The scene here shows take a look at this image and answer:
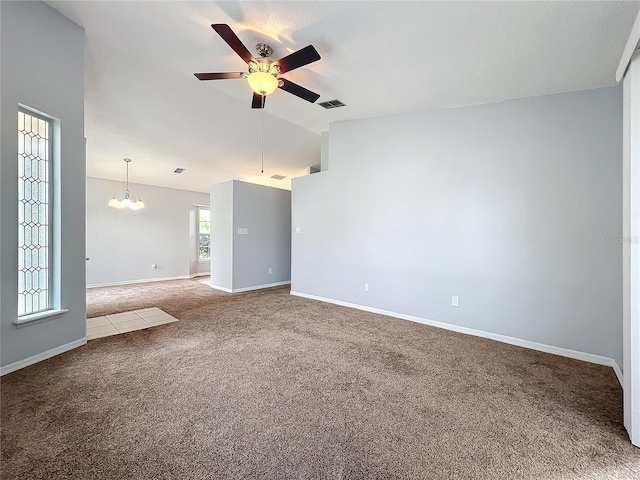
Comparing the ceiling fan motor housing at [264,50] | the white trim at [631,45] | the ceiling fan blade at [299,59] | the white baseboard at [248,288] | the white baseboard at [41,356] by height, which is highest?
the ceiling fan motor housing at [264,50]

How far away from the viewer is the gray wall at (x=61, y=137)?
2271mm

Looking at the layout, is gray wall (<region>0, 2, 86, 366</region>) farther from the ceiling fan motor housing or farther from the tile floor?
the ceiling fan motor housing

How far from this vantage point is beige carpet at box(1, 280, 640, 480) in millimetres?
1484

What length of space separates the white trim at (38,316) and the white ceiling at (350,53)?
2.83 meters

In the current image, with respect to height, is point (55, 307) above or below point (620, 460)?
above

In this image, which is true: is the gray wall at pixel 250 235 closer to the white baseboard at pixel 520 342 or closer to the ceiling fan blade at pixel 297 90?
the white baseboard at pixel 520 342

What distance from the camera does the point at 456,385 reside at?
2318mm

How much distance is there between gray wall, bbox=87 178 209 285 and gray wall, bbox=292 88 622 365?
18.3ft

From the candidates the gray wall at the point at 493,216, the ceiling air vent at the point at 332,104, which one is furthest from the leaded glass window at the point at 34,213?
the gray wall at the point at 493,216

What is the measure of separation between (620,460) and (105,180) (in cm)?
940

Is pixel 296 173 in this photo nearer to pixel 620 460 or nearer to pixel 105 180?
pixel 105 180

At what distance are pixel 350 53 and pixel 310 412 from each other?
321cm

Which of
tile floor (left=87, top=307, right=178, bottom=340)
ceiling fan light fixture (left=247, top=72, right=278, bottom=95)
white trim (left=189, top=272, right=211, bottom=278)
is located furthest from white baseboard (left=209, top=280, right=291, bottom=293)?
Answer: ceiling fan light fixture (left=247, top=72, right=278, bottom=95)

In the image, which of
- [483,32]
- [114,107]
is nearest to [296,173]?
[114,107]
